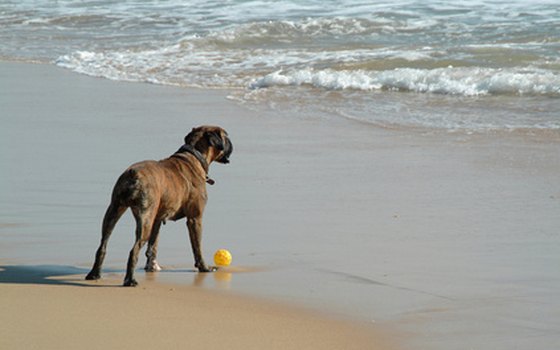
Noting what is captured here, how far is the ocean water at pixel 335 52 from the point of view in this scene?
577 inches

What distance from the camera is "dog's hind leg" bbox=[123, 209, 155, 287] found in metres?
6.28

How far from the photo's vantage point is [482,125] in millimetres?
12742

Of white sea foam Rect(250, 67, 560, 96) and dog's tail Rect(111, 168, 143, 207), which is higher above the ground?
dog's tail Rect(111, 168, 143, 207)

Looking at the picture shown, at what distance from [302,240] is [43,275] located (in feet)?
6.03

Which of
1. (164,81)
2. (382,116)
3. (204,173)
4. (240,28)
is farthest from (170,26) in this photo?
(204,173)

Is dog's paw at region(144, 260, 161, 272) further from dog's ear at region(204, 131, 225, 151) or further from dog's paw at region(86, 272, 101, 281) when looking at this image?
dog's ear at region(204, 131, 225, 151)

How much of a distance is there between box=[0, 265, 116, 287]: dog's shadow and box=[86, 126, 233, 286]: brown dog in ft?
0.47

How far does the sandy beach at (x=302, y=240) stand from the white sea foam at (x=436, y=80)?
153 inches

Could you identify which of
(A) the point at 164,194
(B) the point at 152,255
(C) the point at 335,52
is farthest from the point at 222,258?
(C) the point at 335,52

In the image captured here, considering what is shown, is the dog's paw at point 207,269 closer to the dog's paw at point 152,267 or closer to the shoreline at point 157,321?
the dog's paw at point 152,267

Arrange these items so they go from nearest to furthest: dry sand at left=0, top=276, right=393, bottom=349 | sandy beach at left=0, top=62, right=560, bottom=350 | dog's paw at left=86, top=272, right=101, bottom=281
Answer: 1. dry sand at left=0, top=276, right=393, bottom=349
2. sandy beach at left=0, top=62, right=560, bottom=350
3. dog's paw at left=86, top=272, right=101, bottom=281

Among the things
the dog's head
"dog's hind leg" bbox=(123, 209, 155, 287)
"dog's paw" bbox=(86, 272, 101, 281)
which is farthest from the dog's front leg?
"dog's paw" bbox=(86, 272, 101, 281)

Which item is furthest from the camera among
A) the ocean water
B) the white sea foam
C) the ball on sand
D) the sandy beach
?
the white sea foam

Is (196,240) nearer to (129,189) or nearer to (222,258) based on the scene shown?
(222,258)
